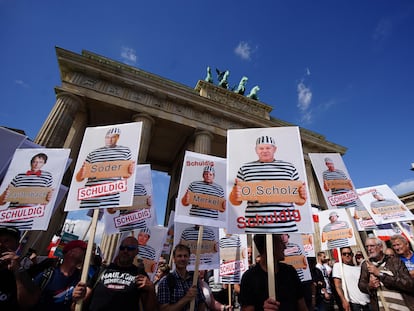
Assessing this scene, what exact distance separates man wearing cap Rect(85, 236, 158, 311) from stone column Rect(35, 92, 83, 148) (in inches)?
447

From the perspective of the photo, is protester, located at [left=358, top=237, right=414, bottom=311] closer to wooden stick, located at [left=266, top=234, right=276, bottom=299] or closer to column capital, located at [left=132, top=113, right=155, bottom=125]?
wooden stick, located at [left=266, top=234, right=276, bottom=299]

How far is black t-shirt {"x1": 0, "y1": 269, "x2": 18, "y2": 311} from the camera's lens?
2207mm

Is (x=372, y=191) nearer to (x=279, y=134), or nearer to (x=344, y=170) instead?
(x=344, y=170)

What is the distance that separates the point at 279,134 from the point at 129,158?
7.61ft

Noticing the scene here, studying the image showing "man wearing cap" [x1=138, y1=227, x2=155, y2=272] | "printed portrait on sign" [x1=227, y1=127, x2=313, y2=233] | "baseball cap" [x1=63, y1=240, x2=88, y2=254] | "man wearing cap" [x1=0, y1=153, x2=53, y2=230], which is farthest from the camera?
"man wearing cap" [x1=138, y1=227, x2=155, y2=272]

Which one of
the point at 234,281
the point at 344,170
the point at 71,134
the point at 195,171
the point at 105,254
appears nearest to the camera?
the point at 195,171

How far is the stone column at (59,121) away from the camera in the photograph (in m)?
11.5

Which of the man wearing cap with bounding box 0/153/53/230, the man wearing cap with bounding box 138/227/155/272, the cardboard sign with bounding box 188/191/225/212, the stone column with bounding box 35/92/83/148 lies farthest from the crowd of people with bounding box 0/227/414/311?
the stone column with bounding box 35/92/83/148

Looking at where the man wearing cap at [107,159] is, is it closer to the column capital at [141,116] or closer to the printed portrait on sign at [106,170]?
the printed portrait on sign at [106,170]

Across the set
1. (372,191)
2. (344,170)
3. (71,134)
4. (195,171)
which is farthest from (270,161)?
(71,134)

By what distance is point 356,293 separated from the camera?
452 centimetres

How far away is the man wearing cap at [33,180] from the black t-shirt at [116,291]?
6.89ft

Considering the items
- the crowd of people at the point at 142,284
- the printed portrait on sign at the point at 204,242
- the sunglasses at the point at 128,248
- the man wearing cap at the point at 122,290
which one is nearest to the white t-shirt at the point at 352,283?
the crowd of people at the point at 142,284

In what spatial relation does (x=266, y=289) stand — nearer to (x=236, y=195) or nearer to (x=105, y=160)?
(x=236, y=195)
